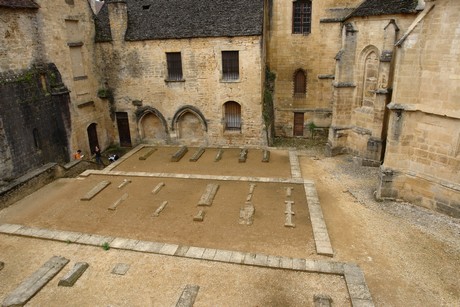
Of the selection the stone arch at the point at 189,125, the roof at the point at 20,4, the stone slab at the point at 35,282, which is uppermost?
the roof at the point at 20,4

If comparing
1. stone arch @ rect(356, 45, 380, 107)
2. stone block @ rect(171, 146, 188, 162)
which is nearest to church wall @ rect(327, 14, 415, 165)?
stone arch @ rect(356, 45, 380, 107)

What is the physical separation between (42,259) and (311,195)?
411 inches

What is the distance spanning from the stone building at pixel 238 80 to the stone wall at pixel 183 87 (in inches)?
2.8

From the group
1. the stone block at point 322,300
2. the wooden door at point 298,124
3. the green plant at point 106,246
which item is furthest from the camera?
the wooden door at point 298,124

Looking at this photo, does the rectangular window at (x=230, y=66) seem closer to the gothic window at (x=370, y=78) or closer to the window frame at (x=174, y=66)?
the window frame at (x=174, y=66)

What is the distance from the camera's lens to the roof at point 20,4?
48.8 ft

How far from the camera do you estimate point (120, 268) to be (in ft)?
32.7

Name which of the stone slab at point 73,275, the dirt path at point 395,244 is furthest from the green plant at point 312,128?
the stone slab at point 73,275

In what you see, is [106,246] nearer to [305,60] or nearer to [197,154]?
[197,154]

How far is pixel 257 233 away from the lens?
11656 millimetres

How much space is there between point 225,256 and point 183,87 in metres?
13.5

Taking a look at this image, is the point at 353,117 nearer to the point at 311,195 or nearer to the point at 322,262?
the point at 311,195

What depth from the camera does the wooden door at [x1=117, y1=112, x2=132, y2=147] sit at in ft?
75.2

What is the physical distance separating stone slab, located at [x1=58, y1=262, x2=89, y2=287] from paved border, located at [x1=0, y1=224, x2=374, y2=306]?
1.15m
